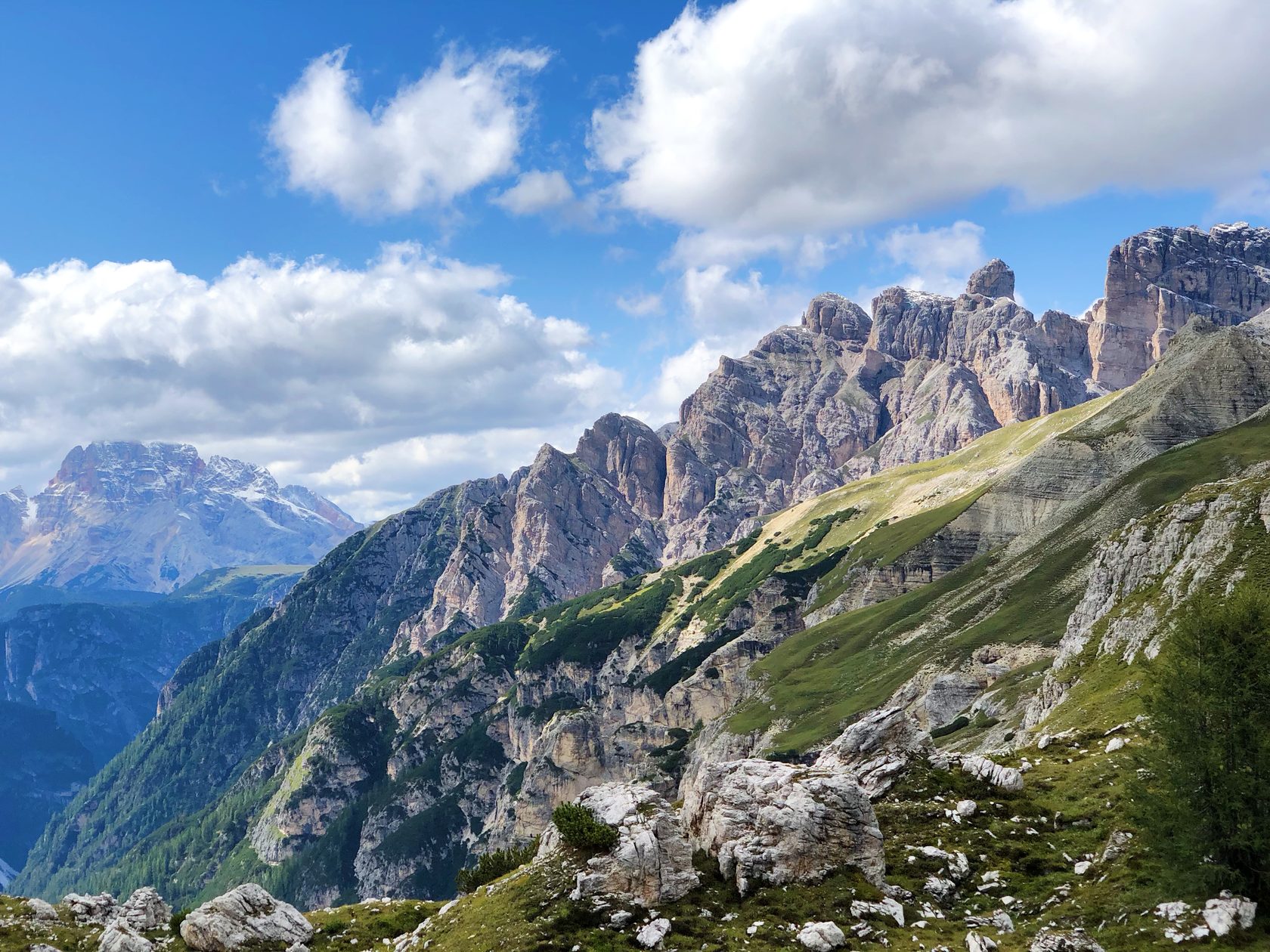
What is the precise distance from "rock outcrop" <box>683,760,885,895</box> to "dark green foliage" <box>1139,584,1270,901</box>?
49.1 feet

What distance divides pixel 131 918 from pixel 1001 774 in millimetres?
62558

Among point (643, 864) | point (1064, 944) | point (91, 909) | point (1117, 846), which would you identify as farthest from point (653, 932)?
point (91, 909)

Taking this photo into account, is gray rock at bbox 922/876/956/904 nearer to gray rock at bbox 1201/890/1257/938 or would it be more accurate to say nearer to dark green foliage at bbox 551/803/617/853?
gray rock at bbox 1201/890/1257/938

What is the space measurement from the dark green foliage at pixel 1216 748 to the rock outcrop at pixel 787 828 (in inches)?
589

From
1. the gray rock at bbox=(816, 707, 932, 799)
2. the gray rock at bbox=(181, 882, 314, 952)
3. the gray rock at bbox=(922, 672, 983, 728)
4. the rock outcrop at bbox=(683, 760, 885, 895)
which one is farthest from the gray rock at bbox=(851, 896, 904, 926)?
the gray rock at bbox=(922, 672, 983, 728)

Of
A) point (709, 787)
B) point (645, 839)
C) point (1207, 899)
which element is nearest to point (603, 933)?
point (645, 839)

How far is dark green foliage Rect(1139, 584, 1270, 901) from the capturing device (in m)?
40.1

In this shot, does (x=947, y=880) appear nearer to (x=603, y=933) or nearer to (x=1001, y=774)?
(x=1001, y=774)

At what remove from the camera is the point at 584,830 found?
180ft

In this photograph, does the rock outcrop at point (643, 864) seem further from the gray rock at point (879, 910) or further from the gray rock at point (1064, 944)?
the gray rock at point (1064, 944)

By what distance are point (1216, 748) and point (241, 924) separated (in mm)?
60465

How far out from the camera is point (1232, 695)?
42.8 m

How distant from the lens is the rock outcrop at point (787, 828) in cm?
5022

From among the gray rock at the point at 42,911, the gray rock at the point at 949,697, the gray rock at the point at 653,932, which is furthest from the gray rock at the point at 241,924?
the gray rock at the point at 949,697
